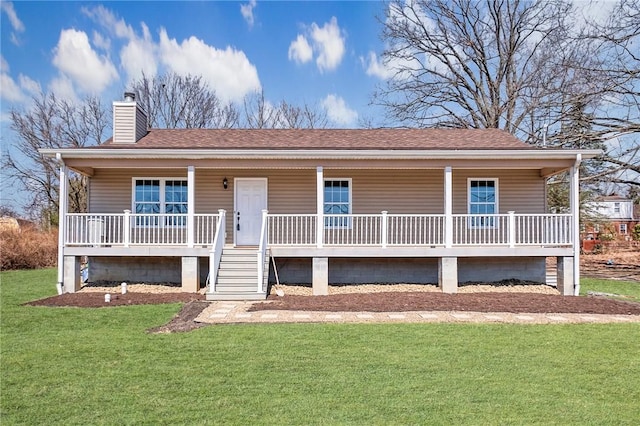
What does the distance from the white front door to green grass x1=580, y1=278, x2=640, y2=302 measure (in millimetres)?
9120

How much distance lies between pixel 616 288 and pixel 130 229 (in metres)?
14.4

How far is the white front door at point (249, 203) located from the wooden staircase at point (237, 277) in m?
1.23

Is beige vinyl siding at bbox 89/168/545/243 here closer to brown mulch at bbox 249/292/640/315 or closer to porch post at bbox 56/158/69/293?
porch post at bbox 56/158/69/293

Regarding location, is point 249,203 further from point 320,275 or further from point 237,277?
point 320,275

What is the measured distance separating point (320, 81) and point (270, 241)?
66.4ft

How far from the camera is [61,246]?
12.6 meters

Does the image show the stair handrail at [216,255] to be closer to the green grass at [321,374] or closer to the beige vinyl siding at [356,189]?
the beige vinyl siding at [356,189]

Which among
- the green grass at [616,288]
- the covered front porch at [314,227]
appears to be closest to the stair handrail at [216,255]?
the covered front porch at [314,227]

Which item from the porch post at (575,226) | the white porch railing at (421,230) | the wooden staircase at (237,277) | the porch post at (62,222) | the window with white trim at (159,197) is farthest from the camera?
the window with white trim at (159,197)

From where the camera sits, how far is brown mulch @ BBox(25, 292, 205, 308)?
10594 millimetres

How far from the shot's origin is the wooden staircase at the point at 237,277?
11219mm

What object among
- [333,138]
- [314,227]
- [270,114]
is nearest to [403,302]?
[314,227]

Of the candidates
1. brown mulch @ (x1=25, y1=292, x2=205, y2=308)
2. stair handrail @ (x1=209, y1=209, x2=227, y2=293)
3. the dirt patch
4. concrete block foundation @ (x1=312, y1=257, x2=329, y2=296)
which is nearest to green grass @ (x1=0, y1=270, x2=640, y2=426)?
the dirt patch

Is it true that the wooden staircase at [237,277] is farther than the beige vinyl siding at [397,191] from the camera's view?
No
